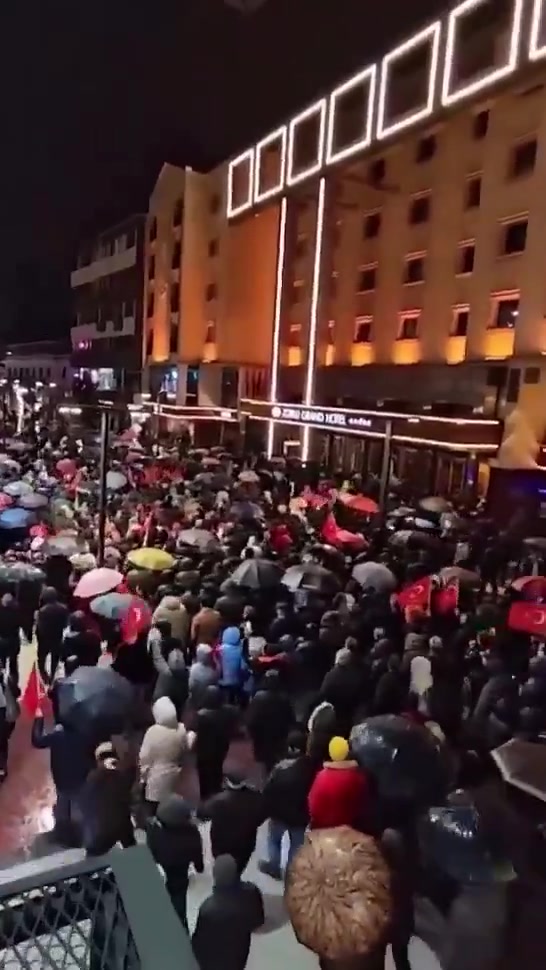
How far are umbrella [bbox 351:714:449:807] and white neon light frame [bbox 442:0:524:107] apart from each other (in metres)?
18.9

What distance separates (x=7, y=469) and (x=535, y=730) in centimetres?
1554

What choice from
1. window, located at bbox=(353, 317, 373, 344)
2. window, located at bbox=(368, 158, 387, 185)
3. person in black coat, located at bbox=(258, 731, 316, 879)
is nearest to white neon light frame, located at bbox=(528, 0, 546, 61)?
window, located at bbox=(368, 158, 387, 185)

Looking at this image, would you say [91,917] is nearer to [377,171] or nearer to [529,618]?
[529,618]

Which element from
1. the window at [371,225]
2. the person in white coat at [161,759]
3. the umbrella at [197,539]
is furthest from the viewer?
the window at [371,225]

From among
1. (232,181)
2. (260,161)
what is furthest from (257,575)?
(232,181)

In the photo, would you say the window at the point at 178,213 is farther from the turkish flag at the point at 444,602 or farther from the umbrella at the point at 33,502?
the turkish flag at the point at 444,602

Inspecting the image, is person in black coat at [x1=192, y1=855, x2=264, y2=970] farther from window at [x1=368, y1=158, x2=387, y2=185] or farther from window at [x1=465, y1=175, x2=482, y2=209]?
window at [x1=368, y1=158, x2=387, y2=185]

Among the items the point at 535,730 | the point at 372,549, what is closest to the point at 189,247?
the point at 372,549

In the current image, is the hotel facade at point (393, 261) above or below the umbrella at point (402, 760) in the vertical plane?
above

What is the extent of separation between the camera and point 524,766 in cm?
547

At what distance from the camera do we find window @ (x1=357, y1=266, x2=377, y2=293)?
29.9 m

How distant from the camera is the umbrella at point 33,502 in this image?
1488cm

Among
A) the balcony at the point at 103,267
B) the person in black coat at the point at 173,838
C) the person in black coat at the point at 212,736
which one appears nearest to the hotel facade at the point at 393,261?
the balcony at the point at 103,267

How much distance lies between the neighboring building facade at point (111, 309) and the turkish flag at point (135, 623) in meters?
37.7
